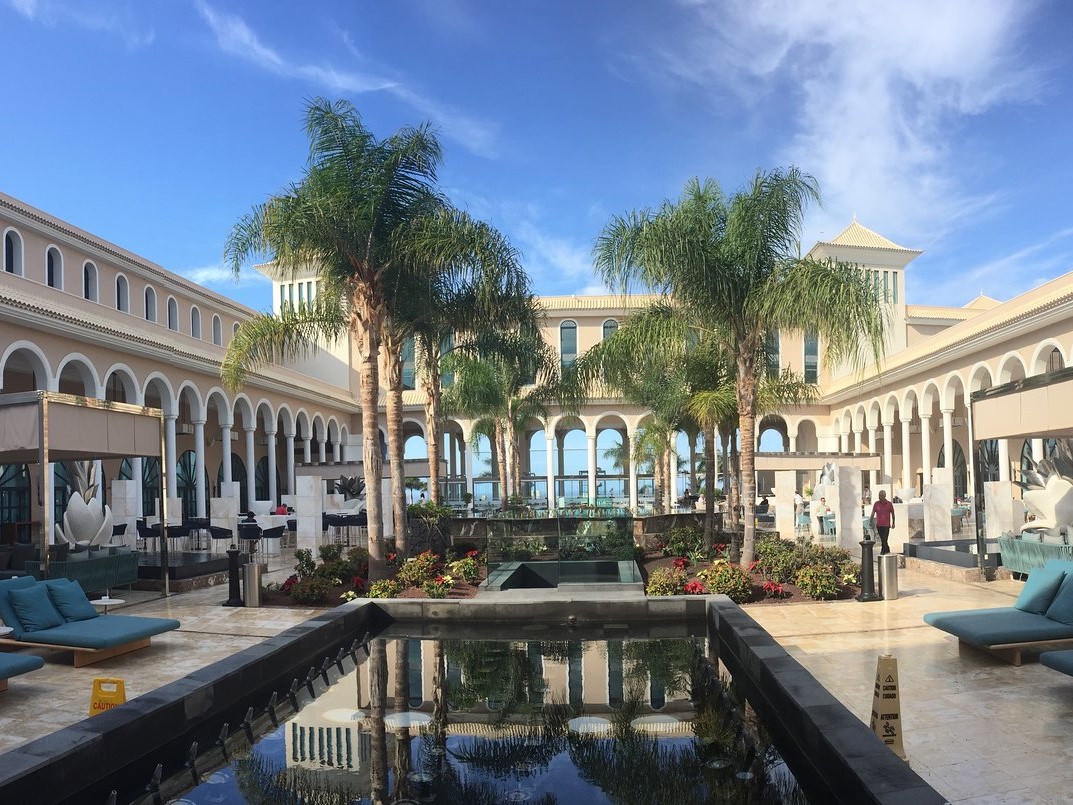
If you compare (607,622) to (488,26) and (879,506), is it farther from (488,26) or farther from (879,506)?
(488,26)

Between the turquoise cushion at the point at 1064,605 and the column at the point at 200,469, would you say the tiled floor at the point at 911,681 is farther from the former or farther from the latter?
the column at the point at 200,469

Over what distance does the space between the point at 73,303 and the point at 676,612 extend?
2149cm

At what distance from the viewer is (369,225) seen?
12.3m

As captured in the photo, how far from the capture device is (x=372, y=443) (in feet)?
42.3

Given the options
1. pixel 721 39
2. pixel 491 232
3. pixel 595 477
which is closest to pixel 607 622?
pixel 491 232

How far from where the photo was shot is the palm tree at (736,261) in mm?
12203

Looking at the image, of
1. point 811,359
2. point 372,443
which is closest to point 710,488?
point 372,443

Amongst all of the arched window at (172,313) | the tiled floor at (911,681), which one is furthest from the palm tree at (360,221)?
the arched window at (172,313)

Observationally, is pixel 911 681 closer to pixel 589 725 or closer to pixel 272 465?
pixel 589 725

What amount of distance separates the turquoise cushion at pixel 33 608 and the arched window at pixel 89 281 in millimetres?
20808

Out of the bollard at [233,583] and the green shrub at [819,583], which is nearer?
the green shrub at [819,583]

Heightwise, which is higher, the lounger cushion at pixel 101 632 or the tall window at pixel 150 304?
the tall window at pixel 150 304

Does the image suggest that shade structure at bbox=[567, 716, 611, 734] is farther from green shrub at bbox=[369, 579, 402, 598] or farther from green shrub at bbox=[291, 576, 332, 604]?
green shrub at bbox=[291, 576, 332, 604]

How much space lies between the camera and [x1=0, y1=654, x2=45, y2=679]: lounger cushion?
261 inches
